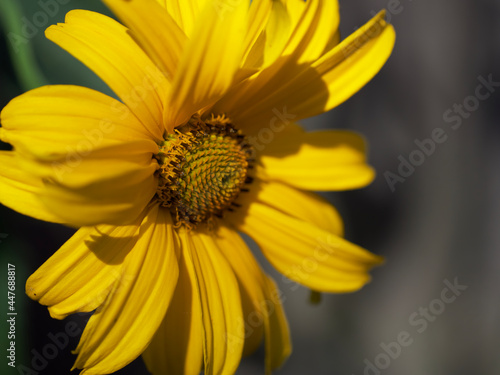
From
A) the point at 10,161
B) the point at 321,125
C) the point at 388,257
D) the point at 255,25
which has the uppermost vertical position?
the point at 255,25

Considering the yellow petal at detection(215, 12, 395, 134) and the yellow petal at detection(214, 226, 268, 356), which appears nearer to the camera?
the yellow petal at detection(215, 12, 395, 134)

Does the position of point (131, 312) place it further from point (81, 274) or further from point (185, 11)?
point (185, 11)

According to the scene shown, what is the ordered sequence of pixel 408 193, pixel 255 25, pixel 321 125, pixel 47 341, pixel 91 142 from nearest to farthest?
pixel 91 142 → pixel 255 25 → pixel 47 341 → pixel 321 125 → pixel 408 193

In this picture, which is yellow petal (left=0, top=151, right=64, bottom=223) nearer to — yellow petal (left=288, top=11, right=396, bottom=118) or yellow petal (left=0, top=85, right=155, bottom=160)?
yellow petal (left=0, top=85, right=155, bottom=160)

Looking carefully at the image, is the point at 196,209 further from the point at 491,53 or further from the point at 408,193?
the point at 491,53

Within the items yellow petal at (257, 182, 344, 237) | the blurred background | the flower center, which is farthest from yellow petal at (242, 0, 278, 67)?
the blurred background

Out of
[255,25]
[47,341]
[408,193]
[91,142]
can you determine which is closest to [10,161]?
[91,142]

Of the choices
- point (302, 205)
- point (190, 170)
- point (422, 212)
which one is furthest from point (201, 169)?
point (422, 212)
